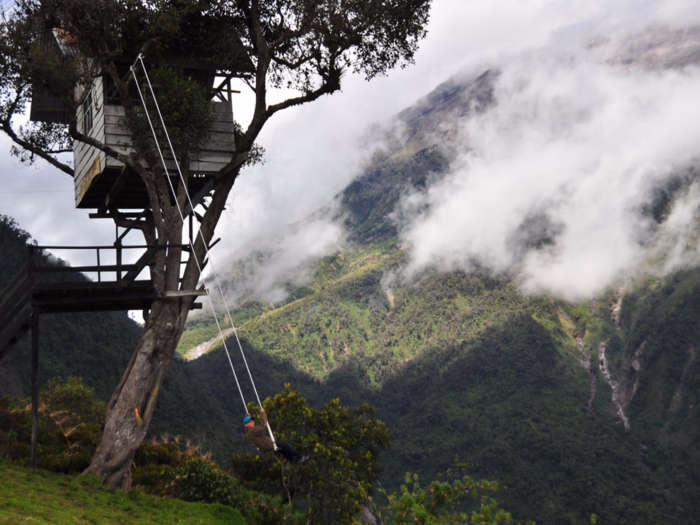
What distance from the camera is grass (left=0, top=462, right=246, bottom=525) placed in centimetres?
1327

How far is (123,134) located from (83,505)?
32.0 feet

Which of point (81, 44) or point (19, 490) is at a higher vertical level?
point (81, 44)

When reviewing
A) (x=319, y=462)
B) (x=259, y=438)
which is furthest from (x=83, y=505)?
(x=319, y=462)

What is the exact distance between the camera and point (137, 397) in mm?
17156

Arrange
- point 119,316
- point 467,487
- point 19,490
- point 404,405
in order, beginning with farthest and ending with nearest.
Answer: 1. point 404,405
2. point 119,316
3. point 467,487
4. point 19,490

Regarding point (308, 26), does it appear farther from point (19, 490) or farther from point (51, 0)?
point (19, 490)

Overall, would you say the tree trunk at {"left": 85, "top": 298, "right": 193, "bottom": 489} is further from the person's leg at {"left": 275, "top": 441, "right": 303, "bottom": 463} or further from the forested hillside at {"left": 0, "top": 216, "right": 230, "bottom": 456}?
the forested hillside at {"left": 0, "top": 216, "right": 230, "bottom": 456}

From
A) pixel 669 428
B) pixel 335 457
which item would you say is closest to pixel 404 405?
pixel 669 428

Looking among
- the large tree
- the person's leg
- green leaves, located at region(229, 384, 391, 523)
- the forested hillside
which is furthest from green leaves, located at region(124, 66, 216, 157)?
the forested hillside

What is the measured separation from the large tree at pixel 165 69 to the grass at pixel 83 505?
82 centimetres

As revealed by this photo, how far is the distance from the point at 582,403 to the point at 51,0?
632 ft

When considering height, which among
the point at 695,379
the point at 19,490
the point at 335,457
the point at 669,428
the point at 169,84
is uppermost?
the point at 695,379

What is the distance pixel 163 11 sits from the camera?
1839 cm

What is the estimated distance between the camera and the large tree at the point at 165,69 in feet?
57.7
